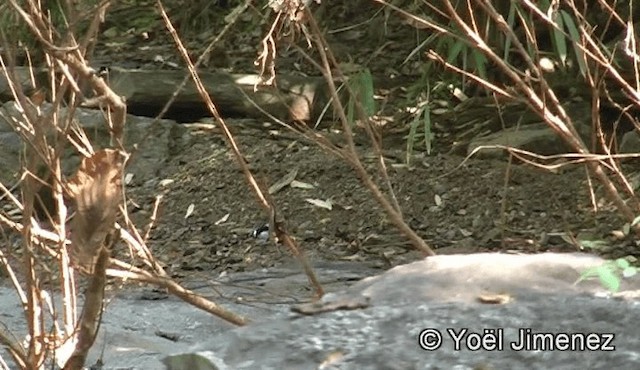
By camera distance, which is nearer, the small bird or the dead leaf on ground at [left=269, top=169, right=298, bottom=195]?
the small bird

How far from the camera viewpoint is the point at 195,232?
459 centimetres

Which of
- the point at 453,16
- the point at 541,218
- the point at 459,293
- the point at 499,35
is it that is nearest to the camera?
the point at 459,293

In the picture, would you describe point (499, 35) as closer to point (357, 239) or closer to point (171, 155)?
point (357, 239)

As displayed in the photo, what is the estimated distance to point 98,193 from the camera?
212 cm

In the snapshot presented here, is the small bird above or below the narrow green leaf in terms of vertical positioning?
below

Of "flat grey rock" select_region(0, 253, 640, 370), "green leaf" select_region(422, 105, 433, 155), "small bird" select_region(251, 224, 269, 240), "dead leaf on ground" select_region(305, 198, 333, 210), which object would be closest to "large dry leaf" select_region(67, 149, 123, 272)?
"flat grey rock" select_region(0, 253, 640, 370)

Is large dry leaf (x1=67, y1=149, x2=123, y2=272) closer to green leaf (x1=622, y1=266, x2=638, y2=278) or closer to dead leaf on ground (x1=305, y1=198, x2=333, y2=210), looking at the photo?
green leaf (x1=622, y1=266, x2=638, y2=278)

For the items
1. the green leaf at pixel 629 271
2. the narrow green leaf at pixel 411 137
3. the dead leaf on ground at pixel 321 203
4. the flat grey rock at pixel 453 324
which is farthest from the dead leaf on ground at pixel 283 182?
the green leaf at pixel 629 271

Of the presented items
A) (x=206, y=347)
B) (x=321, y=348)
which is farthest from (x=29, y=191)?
(x=321, y=348)

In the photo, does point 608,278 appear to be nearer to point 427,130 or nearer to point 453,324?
point 453,324

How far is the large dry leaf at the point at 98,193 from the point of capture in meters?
2.11

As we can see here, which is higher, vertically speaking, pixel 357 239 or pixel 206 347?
pixel 206 347

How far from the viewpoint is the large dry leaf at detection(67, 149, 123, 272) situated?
6.92 ft

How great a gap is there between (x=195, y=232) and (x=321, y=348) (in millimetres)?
2818
